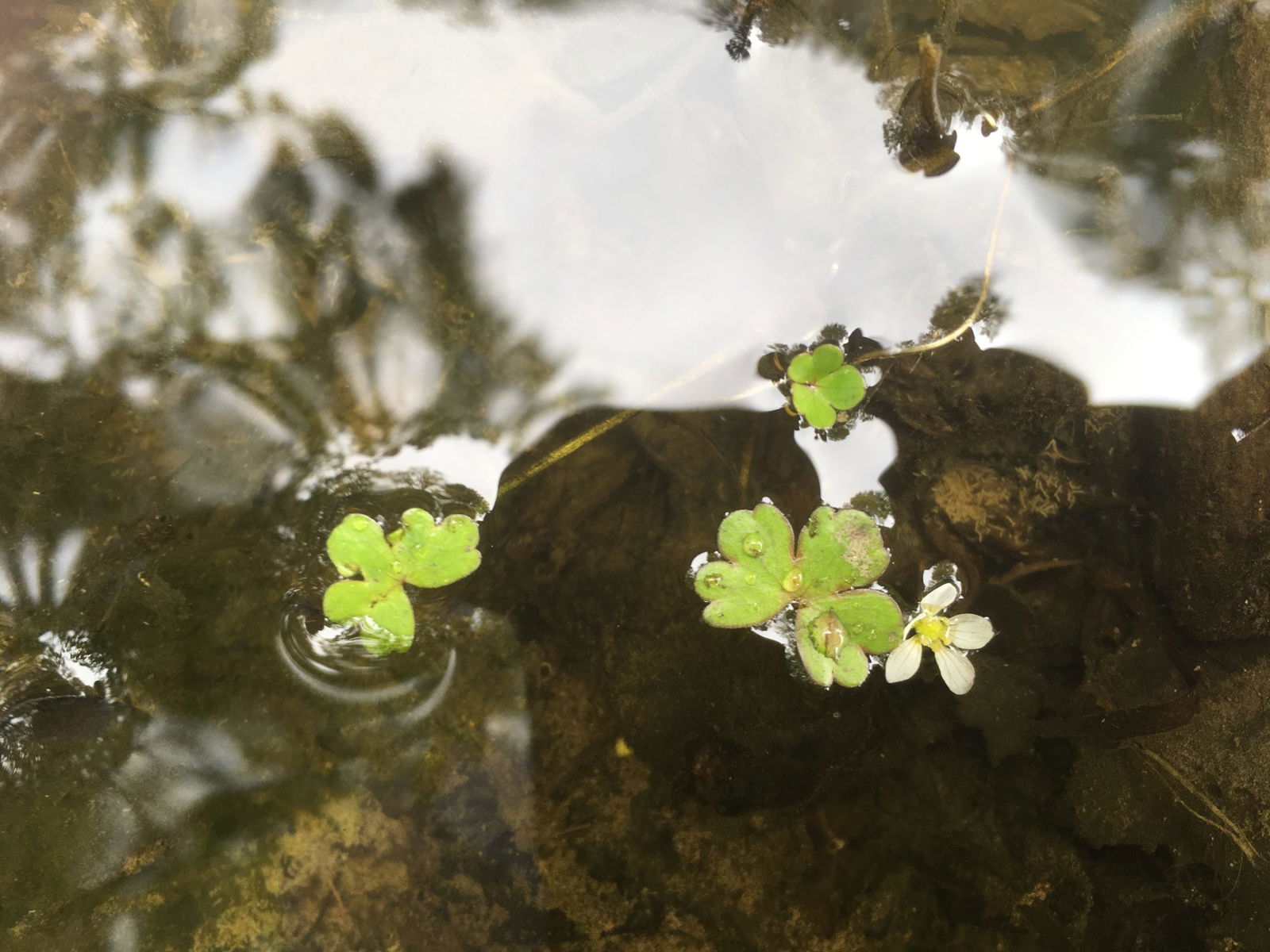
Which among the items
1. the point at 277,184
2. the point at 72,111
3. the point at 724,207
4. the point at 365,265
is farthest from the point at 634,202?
the point at 72,111

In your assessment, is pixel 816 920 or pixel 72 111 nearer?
pixel 816 920

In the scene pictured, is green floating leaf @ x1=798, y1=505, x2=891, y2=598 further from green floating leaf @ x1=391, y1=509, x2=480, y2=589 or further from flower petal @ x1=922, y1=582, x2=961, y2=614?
green floating leaf @ x1=391, y1=509, x2=480, y2=589

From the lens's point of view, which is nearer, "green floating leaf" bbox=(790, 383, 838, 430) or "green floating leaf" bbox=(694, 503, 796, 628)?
"green floating leaf" bbox=(694, 503, 796, 628)

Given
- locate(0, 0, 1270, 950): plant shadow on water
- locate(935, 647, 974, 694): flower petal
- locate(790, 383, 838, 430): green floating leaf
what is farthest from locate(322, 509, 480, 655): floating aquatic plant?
locate(935, 647, 974, 694): flower petal

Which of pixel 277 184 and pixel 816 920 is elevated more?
pixel 277 184

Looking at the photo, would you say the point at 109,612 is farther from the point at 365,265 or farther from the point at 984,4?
the point at 984,4

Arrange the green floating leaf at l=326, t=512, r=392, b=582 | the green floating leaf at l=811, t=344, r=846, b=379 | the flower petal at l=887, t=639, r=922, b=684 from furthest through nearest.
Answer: the green floating leaf at l=811, t=344, r=846, b=379 < the flower petal at l=887, t=639, r=922, b=684 < the green floating leaf at l=326, t=512, r=392, b=582

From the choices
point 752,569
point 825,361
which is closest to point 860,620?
point 752,569

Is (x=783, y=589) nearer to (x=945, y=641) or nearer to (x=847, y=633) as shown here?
(x=847, y=633)
